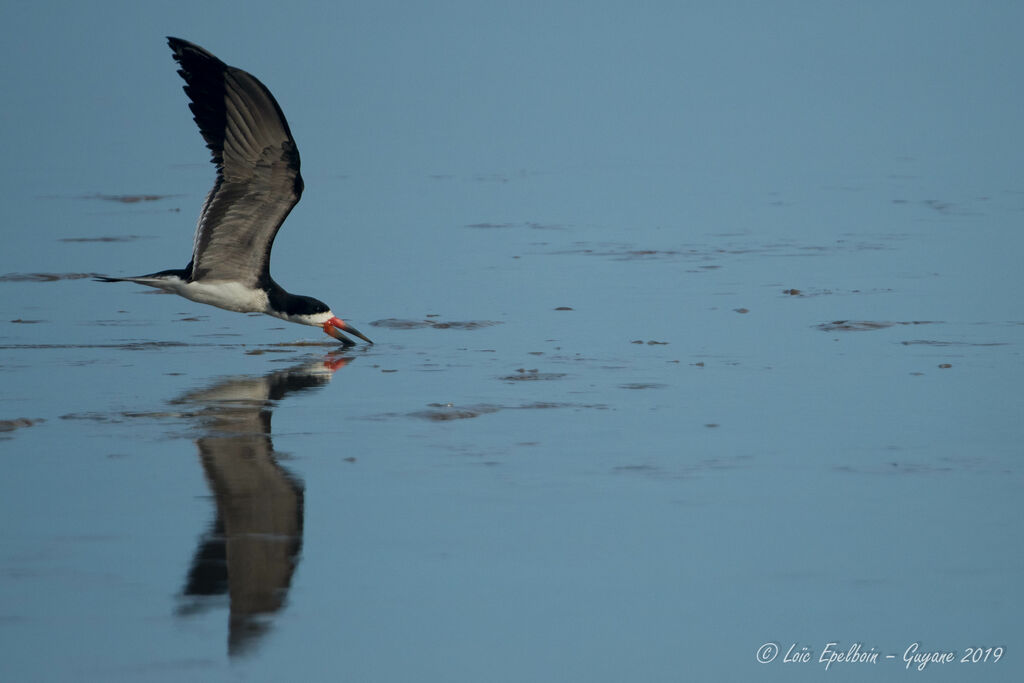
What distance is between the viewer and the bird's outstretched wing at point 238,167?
873 cm

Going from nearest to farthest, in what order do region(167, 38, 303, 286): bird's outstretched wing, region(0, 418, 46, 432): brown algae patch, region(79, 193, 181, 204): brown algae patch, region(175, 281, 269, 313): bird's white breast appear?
1. region(0, 418, 46, 432): brown algae patch
2. region(167, 38, 303, 286): bird's outstretched wing
3. region(175, 281, 269, 313): bird's white breast
4. region(79, 193, 181, 204): brown algae patch

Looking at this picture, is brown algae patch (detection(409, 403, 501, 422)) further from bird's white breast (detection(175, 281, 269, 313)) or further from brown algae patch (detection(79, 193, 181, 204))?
brown algae patch (detection(79, 193, 181, 204))

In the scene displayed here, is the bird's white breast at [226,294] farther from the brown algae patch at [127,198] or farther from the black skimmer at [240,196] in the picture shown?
the brown algae patch at [127,198]

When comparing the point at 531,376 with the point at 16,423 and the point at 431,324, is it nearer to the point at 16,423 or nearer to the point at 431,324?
the point at 431,324

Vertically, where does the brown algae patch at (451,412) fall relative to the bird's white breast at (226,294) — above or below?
below

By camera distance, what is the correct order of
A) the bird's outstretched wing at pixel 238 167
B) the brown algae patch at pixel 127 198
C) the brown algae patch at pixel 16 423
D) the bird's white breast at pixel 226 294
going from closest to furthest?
the brown algae patch at pixel 16 423 → the bird's outstretched wing at pixel 238 167 → the bird's white breast at pixel 226 294 → the brown algae patch at pixel 127 198

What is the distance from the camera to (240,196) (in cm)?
922

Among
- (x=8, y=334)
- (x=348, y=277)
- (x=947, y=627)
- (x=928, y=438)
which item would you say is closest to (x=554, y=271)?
(x=348, y=277)

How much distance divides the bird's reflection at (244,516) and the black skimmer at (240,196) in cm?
130

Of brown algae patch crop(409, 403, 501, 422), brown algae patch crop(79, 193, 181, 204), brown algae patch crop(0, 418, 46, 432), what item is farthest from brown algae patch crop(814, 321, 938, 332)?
brown algae patch crop(79, 193, 181, 204)

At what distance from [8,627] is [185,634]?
0.53 metres

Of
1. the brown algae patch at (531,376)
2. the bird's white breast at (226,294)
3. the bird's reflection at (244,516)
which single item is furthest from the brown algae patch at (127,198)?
the brown algae patch at (531,376)

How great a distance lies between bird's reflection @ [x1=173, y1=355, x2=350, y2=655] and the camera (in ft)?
16.9

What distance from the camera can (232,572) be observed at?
17.7ft
